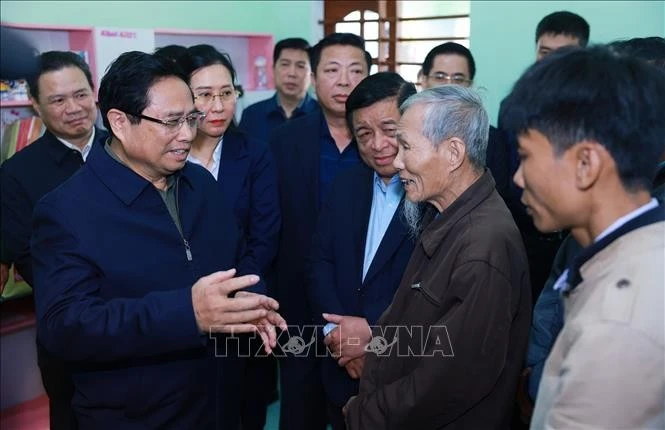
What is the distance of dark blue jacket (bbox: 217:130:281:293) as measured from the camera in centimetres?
244

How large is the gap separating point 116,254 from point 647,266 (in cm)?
123

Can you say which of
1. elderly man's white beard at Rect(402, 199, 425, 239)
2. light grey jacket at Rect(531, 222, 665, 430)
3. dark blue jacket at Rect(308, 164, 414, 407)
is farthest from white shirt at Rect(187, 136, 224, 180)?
light grey jacket at Rect(531, 222, 665, 430)

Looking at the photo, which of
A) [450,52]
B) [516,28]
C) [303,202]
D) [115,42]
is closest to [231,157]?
[303,202]

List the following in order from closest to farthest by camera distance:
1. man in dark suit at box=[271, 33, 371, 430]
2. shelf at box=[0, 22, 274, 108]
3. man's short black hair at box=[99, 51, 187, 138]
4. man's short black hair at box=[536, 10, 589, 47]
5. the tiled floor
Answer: man's short black hair at box=[99, 51, 187, 138] → man in dark suit at box=[271, 33, 371, 430] → man's short black hair at box=[536, 10, 589, 47] → the tiled floor → shelf at box=[0, 22, 274, 108]

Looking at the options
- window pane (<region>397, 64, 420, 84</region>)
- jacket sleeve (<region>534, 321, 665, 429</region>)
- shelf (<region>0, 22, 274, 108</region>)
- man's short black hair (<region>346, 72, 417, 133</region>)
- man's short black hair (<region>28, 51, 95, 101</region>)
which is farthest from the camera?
window pane (<region>397, 64, 420, 84</region>)

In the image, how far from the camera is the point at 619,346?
34.0 inches

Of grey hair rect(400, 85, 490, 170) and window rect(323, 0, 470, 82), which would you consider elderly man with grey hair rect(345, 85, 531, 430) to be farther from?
window rect(323, 0, 470, 82)

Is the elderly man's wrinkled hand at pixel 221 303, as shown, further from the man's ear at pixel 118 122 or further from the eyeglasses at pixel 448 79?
the eyeglasses at pixel 448 79

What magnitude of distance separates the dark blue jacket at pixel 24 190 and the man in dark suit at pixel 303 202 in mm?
802

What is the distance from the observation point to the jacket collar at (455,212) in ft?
5.12

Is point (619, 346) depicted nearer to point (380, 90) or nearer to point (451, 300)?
point (451, 300)

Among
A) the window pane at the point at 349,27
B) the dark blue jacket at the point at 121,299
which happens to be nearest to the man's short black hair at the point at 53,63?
the dark blue jacket at the point at 121,299

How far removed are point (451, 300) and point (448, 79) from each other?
1.99 m

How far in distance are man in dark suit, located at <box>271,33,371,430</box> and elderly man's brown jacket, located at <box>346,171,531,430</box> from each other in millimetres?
906
